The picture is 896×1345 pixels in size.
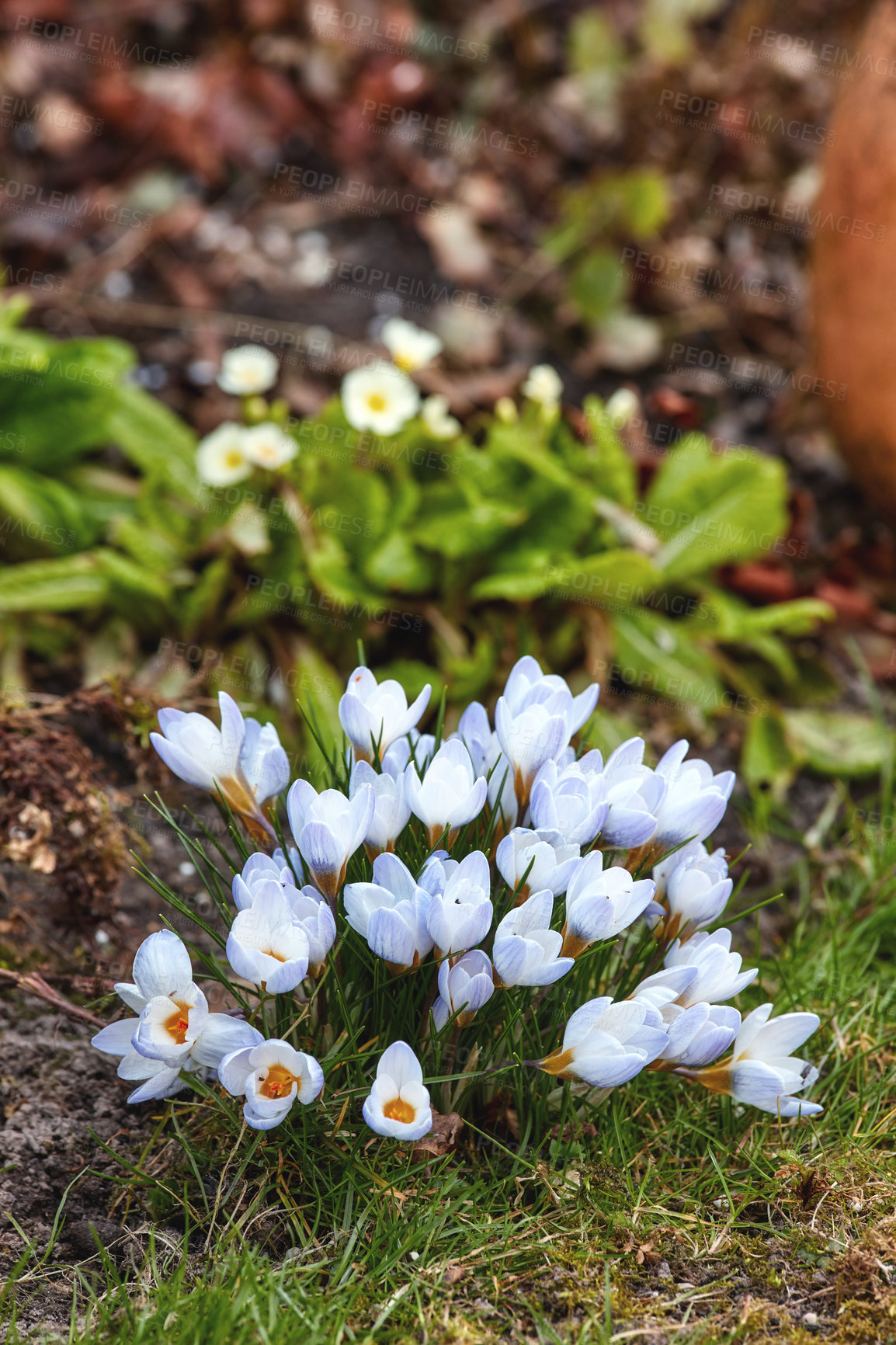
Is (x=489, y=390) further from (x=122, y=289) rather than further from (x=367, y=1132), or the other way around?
(x=367, y=1132)

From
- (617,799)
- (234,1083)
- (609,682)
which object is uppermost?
(617,799)

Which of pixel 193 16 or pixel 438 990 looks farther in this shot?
pixel 193 16

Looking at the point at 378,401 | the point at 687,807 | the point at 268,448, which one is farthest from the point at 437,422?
the point at 687,807

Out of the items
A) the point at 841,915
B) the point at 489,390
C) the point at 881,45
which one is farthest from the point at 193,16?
the point at 841,915

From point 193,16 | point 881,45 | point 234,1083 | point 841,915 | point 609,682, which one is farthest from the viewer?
point 193,16

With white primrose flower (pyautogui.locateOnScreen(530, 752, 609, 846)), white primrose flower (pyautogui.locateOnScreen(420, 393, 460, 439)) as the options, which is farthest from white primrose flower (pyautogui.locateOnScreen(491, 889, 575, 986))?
white primrose flower (pyautogui.locateOnScreen(420, 393, 460, 439))

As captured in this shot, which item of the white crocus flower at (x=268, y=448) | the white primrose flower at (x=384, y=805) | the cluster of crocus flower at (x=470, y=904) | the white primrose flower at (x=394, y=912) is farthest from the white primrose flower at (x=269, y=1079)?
the white crocus flower at (x=268, y=448)
